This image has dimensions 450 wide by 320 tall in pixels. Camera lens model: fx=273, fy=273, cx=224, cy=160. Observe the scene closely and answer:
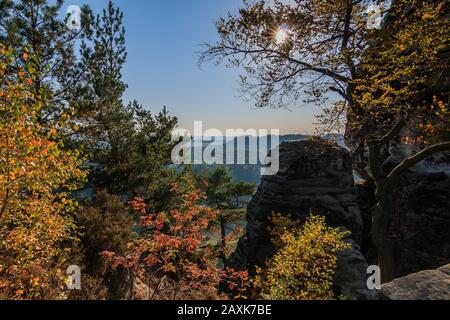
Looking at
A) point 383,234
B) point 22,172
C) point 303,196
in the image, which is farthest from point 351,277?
point 22,172

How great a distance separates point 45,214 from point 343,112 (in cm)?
956

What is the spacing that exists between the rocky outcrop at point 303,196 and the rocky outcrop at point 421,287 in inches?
239

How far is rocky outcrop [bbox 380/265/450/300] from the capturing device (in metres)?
5.32

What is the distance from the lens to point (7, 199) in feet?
17.0

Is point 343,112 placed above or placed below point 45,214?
above

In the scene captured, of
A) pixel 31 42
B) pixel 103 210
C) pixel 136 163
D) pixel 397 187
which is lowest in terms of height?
pixel 103 210

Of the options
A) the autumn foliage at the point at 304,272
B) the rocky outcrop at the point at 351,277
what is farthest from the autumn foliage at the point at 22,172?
the rocky outcrop at the point at 351,277

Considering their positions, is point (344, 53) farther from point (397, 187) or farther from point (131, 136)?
point (131, 136)

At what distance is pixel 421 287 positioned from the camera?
18.3 feet

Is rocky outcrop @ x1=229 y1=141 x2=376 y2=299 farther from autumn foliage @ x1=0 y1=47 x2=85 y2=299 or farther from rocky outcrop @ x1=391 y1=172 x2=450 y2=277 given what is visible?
autumn foliage @ x1=0 y1=47 x2=85 y2=299

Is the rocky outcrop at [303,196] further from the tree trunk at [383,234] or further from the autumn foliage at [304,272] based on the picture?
the autumn foliage at [304,272]

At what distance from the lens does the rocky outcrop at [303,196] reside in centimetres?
1277
